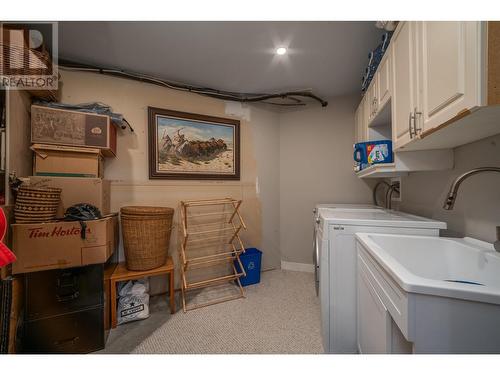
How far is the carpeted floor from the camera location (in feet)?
4.74

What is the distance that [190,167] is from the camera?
2316mm

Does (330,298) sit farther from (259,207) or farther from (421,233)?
(259,207)

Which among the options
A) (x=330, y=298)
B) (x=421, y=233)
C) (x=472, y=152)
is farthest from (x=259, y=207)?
(x=472, y=152)

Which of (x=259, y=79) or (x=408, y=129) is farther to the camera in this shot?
(x=259, y=79)

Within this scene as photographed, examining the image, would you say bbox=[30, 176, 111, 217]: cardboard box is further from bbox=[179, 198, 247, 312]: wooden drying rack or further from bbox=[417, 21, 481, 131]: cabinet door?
bbox=[417, 21, 481, 131]: cabinet door

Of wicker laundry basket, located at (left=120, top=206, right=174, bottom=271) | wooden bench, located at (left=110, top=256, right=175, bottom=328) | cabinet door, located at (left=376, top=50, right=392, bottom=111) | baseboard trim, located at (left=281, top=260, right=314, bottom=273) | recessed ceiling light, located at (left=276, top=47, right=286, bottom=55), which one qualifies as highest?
recessed ceiling light, located at (left=276, top=47, right=286, bottom=55)

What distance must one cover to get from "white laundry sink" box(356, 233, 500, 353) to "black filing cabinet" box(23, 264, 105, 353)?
5.53 feet

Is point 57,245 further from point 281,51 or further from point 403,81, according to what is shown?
point 403,81

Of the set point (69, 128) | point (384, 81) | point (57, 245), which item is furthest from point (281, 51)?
point (57, 245)

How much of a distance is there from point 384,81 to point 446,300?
1.40m

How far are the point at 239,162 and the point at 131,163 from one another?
1178mm

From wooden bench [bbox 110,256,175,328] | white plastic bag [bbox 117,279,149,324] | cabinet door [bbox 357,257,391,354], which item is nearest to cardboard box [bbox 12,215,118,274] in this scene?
wooden bench [bbox 110,256,175,328]

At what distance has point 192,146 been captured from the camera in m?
2.32
